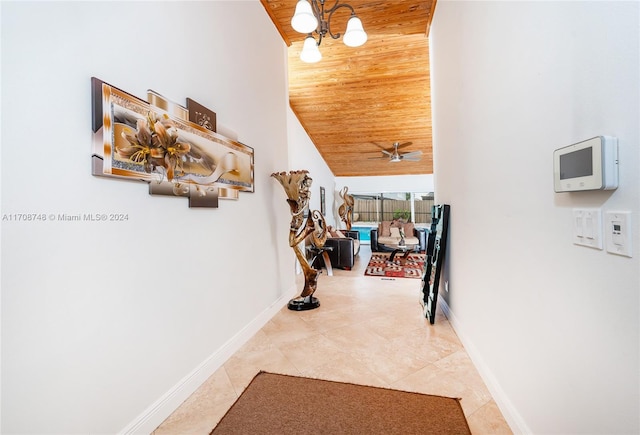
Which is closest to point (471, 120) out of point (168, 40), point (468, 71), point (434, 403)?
point (468, 71)

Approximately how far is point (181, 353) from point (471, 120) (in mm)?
2568

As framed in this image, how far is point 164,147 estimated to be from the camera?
172cm

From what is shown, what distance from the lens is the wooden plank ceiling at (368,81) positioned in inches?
143

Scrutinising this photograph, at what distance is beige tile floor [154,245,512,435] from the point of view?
5.68ft

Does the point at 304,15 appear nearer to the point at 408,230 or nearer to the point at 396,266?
the point at 396,266

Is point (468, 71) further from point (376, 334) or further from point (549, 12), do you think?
point (376, 334)

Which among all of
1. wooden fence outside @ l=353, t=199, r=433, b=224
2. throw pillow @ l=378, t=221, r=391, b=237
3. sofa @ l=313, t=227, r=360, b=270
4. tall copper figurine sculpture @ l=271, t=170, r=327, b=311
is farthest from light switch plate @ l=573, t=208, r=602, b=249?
wooden fence outside @ l=353, t=199, r=433, b=224

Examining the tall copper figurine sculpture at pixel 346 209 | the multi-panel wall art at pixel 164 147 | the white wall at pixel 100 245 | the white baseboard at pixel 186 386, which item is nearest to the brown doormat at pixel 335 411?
the white baseboard at pixel 186 386

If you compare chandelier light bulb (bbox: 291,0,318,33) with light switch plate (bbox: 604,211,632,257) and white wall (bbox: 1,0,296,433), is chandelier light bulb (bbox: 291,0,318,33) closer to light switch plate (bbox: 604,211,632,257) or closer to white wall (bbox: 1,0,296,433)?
white wall (bbox: 1,0,296,433)

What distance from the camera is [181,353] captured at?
6.10 ft

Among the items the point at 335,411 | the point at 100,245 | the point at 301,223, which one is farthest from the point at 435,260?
the point at 100,245

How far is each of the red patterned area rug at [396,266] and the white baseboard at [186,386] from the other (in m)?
2.95

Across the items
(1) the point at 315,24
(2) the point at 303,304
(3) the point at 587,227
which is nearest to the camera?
(3) the point at 587,227

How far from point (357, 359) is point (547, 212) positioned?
1.71 metres
